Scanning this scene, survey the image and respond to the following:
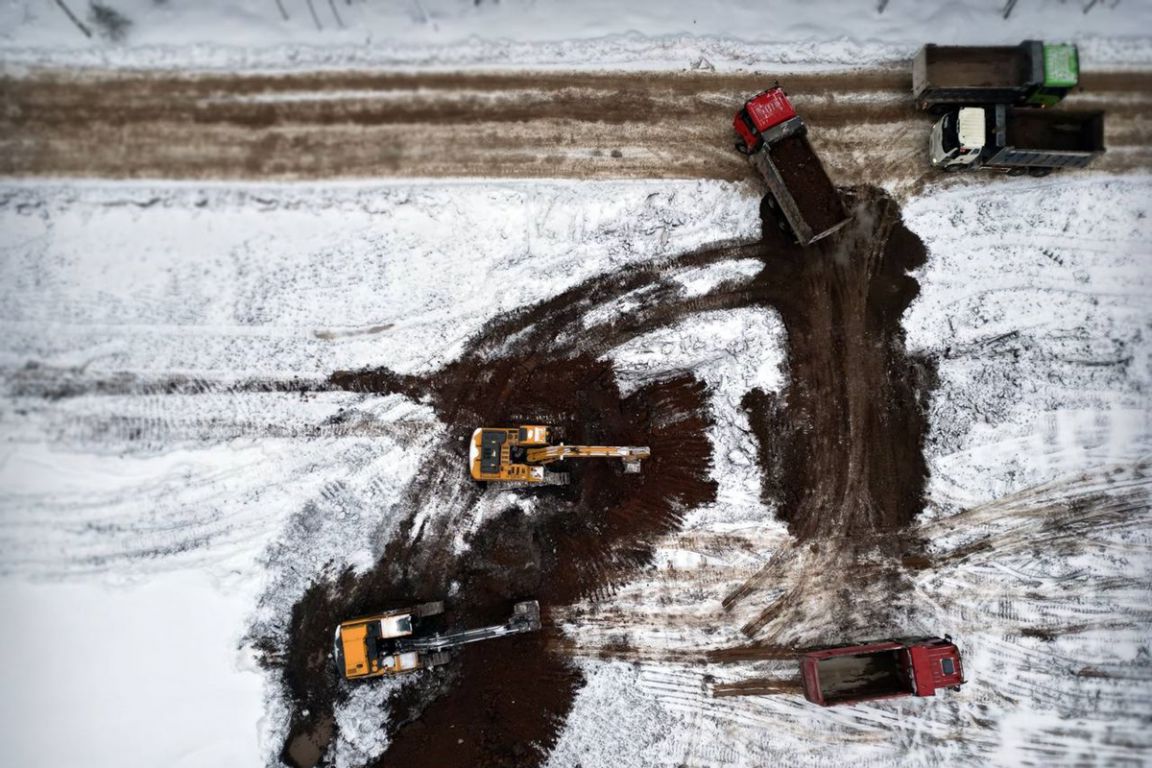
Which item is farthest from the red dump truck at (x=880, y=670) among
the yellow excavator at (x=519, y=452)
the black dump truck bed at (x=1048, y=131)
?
the black dump truck bed at (x=1048, y=131)

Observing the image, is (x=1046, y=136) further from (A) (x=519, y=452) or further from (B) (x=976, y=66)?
(A) (x=519, y=452)

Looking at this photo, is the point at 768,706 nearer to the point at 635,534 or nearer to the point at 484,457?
the point at 635,534

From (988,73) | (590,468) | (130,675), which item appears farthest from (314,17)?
(988,73)

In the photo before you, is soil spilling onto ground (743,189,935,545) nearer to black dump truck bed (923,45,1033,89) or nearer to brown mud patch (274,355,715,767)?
brown mud patch (274,355,715,767)

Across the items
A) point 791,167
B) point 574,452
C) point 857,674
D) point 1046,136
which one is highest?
point 1046,136

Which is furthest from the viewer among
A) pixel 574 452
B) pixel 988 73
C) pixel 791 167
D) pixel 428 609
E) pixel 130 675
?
pixel 988 73
